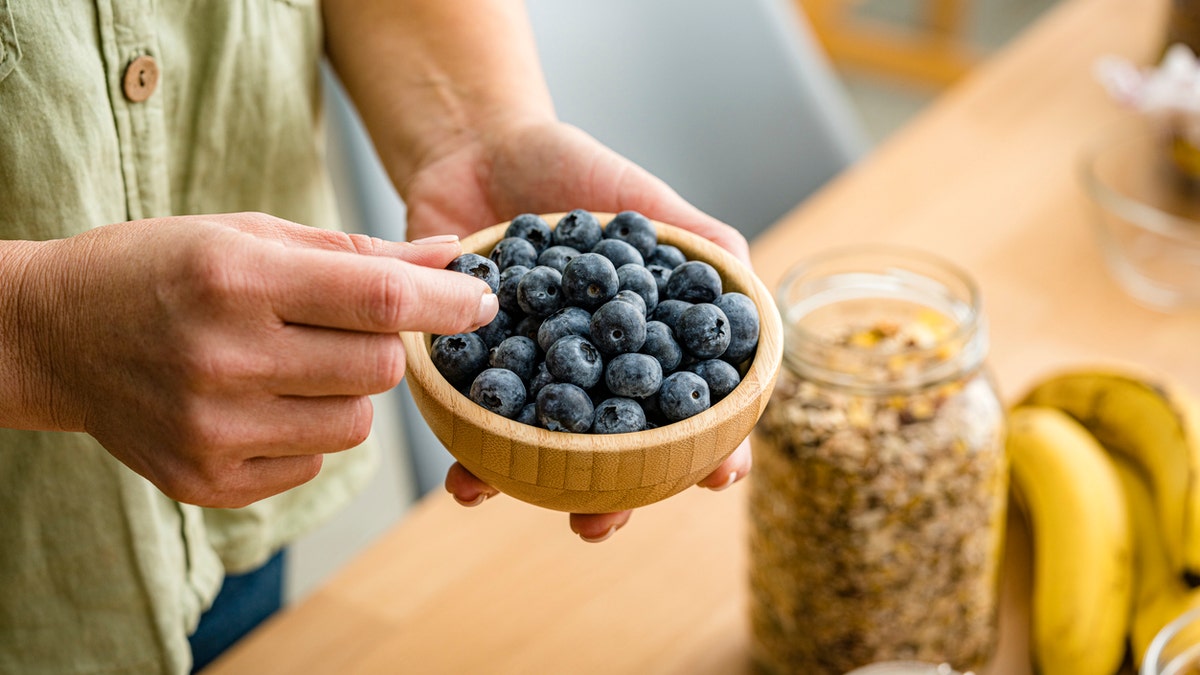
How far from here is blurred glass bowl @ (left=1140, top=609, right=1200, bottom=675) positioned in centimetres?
77

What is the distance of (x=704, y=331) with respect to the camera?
645mm

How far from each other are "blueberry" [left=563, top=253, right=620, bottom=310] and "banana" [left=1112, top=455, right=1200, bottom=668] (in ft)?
1.86

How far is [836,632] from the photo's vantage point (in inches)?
34.8

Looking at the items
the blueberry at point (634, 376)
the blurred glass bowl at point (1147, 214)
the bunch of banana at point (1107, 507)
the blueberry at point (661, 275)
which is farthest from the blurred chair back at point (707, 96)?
the blueberry at point (634, 376)

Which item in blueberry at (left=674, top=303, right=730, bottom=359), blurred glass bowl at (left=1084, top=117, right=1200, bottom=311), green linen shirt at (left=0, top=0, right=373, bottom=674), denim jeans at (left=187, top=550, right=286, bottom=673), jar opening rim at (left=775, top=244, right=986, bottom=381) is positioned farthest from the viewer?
blurred glass bowl at (left=1084, top=117, right=1200, bottom=311)

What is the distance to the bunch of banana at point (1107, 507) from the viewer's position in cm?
90

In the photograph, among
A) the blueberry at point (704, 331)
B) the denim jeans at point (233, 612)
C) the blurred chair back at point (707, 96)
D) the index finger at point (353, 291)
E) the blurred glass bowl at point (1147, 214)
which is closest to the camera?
the index finger at point (353, 291)

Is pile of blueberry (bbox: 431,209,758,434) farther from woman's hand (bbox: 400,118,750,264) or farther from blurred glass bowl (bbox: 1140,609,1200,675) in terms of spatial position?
blurred glass bowl (bbox: 1140,609,1200,675)

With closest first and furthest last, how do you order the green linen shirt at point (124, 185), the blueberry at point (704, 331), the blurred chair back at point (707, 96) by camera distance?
the blueberry at point (704, 331)
the green linen shirt at point (124, 185)
the blurred chair back at point (707, 96)

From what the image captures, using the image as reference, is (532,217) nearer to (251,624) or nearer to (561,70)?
(251,624)

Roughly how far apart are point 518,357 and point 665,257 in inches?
5.4

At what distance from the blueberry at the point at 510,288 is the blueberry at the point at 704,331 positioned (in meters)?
0.10

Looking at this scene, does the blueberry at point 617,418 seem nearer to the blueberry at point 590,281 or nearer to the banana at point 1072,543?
the blueberry at point 590,281

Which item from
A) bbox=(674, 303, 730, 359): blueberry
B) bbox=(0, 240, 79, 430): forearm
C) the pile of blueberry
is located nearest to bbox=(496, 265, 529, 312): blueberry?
the pile of blueberry
